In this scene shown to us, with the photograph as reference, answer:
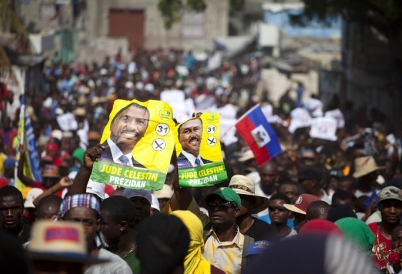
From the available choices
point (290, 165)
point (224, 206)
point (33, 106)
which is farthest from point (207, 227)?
point (33, 106)

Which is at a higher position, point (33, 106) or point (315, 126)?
point (315, 126)

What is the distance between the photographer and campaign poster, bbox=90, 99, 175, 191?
22.2 ft

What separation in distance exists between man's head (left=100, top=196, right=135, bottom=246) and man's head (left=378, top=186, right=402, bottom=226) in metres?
2.21

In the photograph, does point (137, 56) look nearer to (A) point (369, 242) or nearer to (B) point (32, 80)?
(B) point (32, 80)

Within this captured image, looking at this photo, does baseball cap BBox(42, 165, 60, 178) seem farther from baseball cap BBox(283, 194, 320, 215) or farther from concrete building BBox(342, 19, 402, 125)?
concrete building BBox(342, 19, 402, 125)

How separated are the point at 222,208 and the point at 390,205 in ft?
5.84

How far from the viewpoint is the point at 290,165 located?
1352 cm

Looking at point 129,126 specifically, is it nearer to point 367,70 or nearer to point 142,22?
point 367,70

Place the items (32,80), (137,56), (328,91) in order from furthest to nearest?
(137,56) < (328,91) < (32,80)

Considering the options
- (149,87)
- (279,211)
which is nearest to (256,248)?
(279,211)

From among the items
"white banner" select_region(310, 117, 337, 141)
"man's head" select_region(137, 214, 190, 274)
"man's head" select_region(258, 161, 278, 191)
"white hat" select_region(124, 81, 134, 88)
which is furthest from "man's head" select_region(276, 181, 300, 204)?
"white hat" select_region(124, 81, 134, 88)

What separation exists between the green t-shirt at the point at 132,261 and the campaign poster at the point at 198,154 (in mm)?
1459

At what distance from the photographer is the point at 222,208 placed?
6.15 metres

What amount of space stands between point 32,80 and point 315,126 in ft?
42.8
